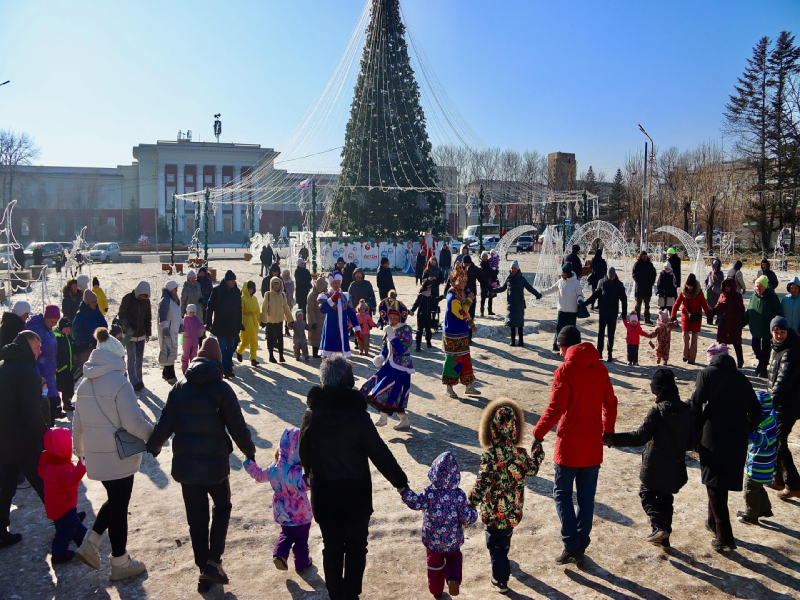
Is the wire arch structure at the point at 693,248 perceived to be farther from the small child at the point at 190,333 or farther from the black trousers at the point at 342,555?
the black trousers at the point at 342,555

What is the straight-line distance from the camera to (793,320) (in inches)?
358

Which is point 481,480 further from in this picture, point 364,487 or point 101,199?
point 101,199

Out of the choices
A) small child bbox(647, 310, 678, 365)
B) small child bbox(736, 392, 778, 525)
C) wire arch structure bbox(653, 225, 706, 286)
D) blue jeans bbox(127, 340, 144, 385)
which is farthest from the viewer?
wire arch structure bbox(653, 225, 706, 286)

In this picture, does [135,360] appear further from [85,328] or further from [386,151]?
[386,151]

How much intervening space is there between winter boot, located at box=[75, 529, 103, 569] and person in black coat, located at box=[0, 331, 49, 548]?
0.63 meters

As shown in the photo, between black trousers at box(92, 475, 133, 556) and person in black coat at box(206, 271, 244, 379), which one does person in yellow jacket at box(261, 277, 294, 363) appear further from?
black trousers at box(92, 475, 133, 556)

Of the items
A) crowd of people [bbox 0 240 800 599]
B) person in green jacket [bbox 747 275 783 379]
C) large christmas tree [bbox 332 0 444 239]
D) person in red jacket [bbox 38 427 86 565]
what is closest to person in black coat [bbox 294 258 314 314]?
crowd of people [bbox 0 240 800 599]

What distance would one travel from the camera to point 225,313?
954 cm

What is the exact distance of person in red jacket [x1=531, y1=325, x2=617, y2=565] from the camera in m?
4.28

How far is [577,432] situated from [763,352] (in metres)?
7.10

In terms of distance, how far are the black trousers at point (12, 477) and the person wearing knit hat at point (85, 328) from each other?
3.67 metres

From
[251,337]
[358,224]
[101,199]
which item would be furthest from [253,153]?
[251,337]

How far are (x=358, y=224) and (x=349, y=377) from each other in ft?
87.4

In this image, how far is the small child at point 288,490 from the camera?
409 cm
